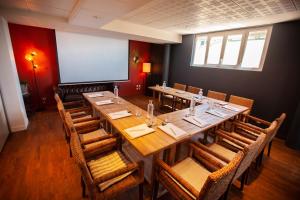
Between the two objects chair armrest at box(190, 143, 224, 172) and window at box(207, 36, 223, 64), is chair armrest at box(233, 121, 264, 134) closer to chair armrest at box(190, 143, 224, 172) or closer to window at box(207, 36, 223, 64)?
chair armrest at box(190, 143, 224, 172)

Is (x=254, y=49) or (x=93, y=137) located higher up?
(x=254, y=49)

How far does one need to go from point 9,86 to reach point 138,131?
2994 mm

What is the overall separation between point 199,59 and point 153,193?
446 cm

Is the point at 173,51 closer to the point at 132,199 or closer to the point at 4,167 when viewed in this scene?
the point at 132,199

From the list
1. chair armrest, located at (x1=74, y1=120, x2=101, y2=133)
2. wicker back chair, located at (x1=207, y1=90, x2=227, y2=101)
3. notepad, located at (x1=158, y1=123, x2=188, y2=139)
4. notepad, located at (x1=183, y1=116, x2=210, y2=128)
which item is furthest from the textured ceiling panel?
chair armrest, located at (x1=74, y1=120, x2=101, y2=133)

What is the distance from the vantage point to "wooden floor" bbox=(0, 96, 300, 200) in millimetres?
1758

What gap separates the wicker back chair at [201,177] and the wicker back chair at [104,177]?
0.25 m

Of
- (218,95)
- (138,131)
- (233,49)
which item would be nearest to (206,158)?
(138,131)

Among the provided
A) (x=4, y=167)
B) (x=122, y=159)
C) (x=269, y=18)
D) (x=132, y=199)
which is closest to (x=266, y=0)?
(x=269, y=18)

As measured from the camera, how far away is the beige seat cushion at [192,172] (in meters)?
1.40

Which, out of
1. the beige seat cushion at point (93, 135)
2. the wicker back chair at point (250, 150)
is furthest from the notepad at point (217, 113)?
the beige seat cushion at point (93, 135)

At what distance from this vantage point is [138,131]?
1635mm

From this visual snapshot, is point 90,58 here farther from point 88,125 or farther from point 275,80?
point 275,80

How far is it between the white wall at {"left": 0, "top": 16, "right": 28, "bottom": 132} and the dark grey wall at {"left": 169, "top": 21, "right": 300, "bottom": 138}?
503 cm
